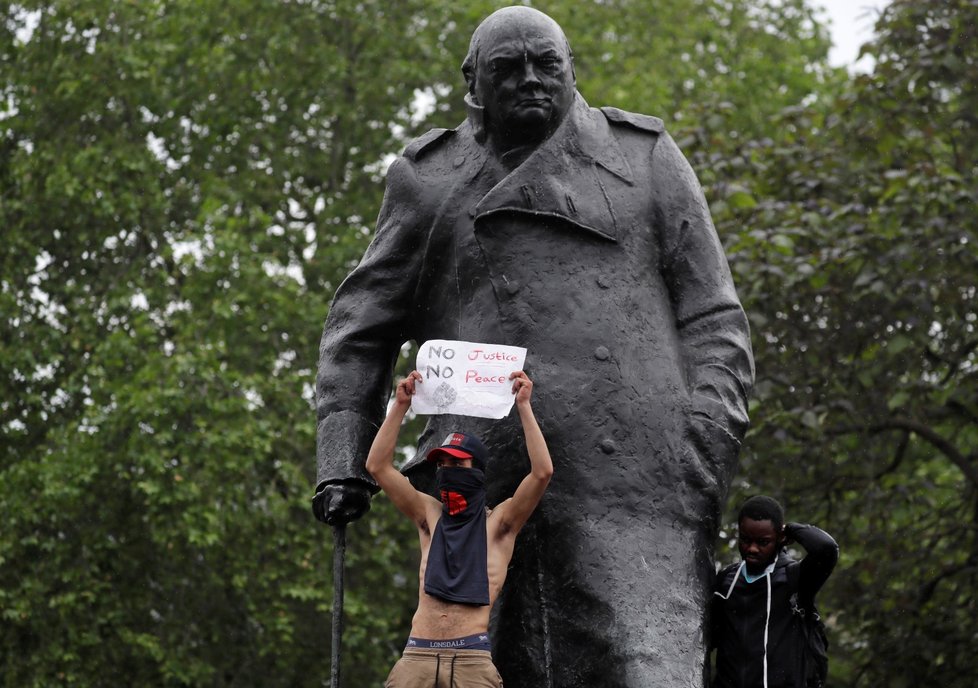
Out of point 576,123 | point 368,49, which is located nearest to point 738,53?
point 368,49

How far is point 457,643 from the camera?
539cm

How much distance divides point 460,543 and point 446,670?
1.21 ft

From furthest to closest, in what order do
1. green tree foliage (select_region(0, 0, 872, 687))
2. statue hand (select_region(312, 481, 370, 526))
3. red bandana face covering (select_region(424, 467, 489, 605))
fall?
green tree foliage (select_region(0, 0, 872, 687)) < statue hand (select_region(312, 481, 370, 526)) < red bandana face covering (select_region(424, 467, 489, 605))

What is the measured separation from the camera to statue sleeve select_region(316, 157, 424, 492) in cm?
621

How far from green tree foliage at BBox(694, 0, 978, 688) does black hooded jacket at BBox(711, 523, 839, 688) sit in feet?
22.8

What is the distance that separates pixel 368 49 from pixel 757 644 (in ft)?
62.4

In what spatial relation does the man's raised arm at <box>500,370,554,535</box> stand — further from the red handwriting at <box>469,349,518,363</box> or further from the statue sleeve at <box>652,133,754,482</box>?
the statue sleeve at <box>652,133,754,482</box>

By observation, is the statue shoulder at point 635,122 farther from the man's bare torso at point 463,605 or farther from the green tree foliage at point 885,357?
the green tree foliage at point 885,357

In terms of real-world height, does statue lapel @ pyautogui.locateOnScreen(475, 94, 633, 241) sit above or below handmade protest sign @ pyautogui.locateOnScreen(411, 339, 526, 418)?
above

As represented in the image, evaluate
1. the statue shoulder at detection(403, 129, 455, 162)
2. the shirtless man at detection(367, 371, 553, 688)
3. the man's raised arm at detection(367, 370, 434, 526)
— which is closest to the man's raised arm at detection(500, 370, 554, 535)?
the shirtless man at detection(367, 371, 553, 688)

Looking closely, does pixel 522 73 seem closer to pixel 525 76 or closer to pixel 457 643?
pixel 525 76

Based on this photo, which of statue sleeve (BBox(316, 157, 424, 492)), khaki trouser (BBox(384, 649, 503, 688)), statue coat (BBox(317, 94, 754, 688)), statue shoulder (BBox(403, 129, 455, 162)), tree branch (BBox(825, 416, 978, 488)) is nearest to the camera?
khaki trouser (BBox(384, 649, 503, 688))

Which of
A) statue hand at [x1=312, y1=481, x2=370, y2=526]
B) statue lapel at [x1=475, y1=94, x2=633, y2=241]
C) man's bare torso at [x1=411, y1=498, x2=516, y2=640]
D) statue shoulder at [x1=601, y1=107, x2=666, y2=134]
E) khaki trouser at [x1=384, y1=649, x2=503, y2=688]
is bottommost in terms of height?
A: khaki trouser at [x1=384, y1=649, x2=503, y2=688]

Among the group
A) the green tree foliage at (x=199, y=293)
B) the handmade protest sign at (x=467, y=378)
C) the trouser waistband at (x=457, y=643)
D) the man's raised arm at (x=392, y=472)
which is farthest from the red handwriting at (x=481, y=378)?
the green tree foliage at (x=199, y=293)
